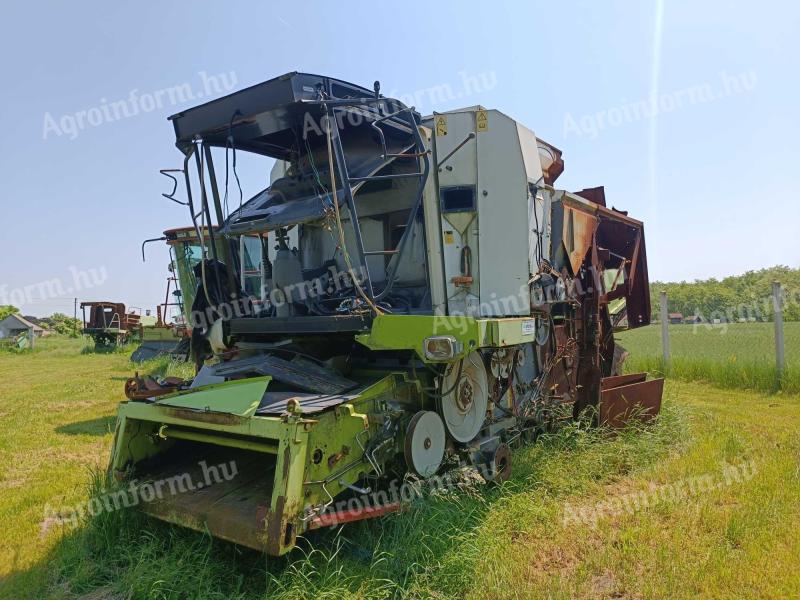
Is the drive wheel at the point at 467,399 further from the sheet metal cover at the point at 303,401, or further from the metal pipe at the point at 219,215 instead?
the metal pipe at the point at 219,215

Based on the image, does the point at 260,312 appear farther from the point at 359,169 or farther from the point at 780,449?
the point at 780,449

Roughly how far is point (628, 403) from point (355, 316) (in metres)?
3.49

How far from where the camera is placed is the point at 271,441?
3.22 m

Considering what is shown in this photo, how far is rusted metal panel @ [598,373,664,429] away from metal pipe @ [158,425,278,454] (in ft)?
11.4

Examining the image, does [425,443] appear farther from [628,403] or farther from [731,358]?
[731,358]

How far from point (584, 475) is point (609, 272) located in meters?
2.64

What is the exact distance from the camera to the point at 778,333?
25.6 feet

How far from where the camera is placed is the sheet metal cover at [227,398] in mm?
2971

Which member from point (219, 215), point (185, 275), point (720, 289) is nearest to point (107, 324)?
point (185, 275)

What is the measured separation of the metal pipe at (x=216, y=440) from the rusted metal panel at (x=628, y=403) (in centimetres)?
347

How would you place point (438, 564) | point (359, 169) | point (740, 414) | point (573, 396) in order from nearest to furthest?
1. point (438, 564)
2. point (359, 169)
3. point (573, 396)
4. point (740, 414)

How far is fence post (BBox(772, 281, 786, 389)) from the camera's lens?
306 inches

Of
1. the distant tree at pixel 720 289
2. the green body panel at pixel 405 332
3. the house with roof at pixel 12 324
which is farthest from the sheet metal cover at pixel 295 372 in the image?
the house with roof at pixel 12 324

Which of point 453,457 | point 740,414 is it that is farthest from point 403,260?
point 740,414
